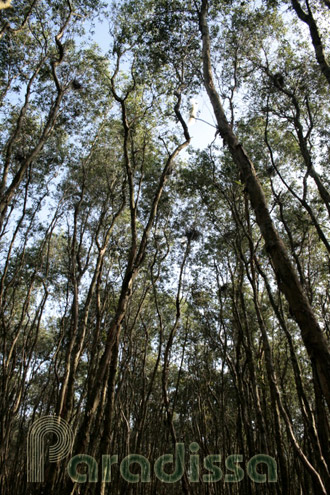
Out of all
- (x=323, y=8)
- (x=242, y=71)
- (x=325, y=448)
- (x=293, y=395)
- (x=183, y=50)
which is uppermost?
(x=242, y=71)

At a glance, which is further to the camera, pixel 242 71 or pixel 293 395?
pixel 293 395

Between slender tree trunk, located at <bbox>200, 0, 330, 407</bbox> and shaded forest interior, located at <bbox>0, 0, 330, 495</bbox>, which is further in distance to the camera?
shaded forest interior, located at <bbox>0, 0, 330, 495</bbox>

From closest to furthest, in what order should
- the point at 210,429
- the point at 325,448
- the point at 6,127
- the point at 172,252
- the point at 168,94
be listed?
the point at 325,448 → the point at 168,94 → the point at 6,127 → the point at 172,252 → the point at 210,429

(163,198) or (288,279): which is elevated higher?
(163,198)

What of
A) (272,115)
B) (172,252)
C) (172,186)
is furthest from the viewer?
(172,252)

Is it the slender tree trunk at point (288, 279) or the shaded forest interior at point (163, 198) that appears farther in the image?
the shaded forest interior at point (163, 198)

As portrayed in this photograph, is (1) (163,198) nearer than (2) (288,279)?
No

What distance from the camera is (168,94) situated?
30.5ft

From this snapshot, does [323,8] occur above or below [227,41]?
below

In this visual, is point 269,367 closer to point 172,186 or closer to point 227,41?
point 172,186

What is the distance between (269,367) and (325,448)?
2042 millimetres

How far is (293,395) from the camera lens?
16.6 meters

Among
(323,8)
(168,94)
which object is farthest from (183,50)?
(323,8)

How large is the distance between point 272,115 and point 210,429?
53.7 ft
